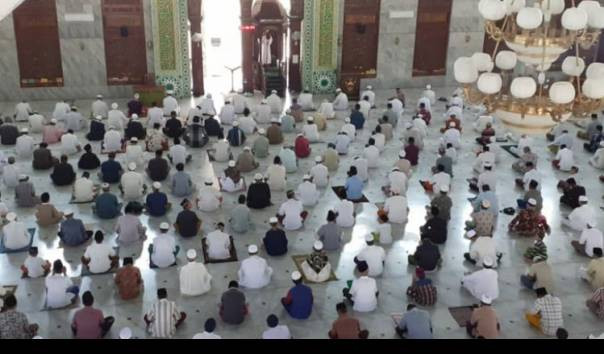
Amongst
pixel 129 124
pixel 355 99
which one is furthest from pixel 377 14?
pixel 129 124

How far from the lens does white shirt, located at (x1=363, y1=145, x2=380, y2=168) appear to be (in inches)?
402

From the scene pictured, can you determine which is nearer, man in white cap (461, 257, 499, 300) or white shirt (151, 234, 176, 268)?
man in white cap (461, 257, 499, 300)

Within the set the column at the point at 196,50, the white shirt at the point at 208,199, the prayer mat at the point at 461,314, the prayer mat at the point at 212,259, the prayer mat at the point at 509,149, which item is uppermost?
the column at the point at 196,50

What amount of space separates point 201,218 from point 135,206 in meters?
0.79

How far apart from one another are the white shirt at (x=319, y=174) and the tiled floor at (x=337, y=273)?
15 cm

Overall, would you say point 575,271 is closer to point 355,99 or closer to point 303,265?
point 303,265

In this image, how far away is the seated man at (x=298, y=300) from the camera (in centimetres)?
651

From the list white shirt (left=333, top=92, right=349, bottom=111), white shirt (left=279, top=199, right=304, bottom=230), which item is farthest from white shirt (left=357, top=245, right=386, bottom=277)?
white shirt (left=333, top=92, right=349, bottom=111)

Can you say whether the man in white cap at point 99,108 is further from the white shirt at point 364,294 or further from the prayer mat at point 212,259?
the white shirt at point 364,294

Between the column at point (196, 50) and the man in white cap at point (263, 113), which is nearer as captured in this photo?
the man in white cap at point (263, 113)

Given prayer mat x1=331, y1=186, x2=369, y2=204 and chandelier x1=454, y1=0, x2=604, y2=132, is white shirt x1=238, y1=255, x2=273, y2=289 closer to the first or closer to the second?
prayer mat x1=331, y1=186, x2=369, y2=204

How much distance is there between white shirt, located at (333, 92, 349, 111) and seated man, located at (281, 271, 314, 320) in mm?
6655

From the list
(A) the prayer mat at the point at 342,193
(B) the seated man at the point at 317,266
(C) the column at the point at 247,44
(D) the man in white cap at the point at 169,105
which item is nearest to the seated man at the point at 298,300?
(B) the seated man at the point at 317,266

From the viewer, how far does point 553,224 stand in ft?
28.8
